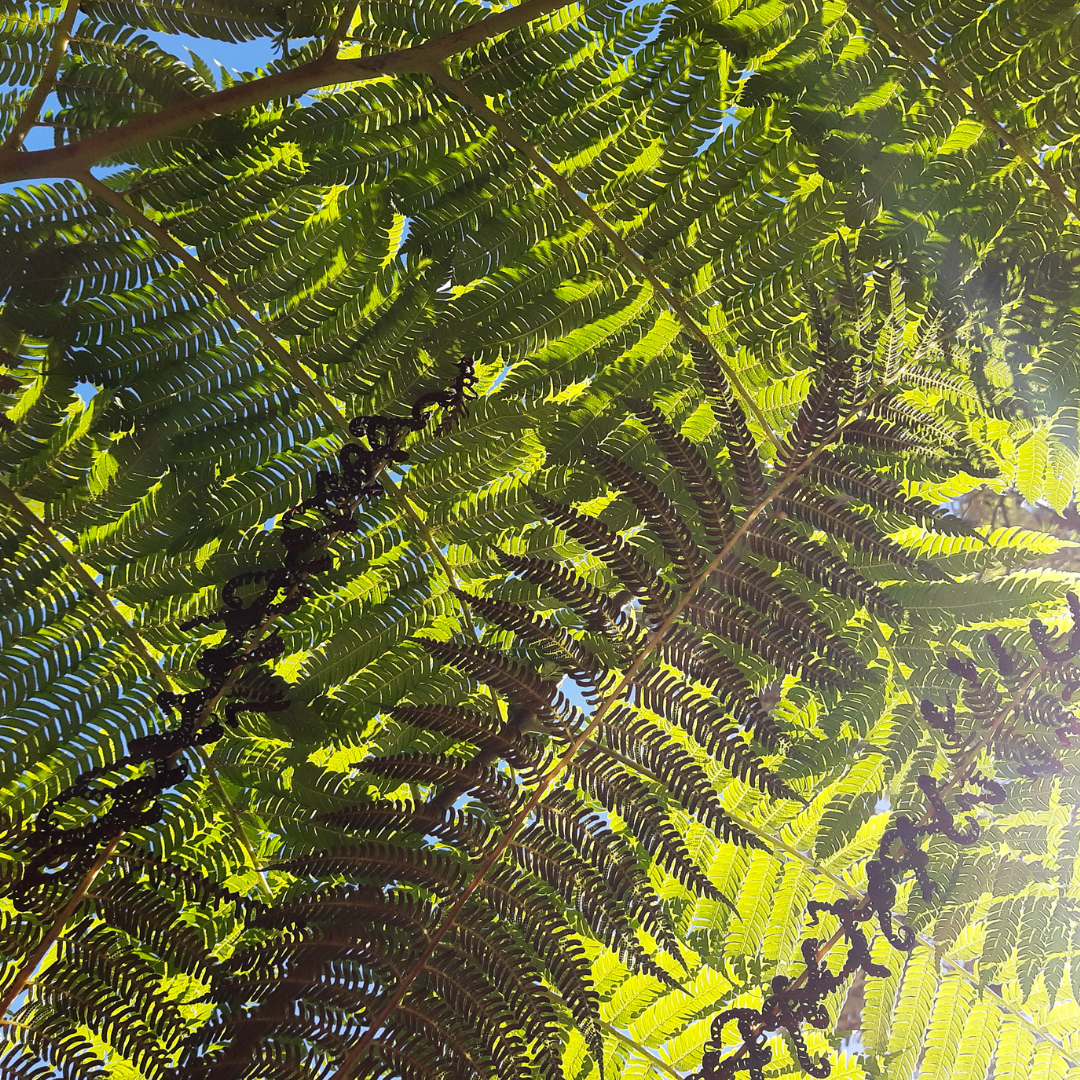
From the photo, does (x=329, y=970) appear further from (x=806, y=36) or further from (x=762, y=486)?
(x=806, y=36)

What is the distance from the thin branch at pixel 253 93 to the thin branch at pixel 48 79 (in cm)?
7

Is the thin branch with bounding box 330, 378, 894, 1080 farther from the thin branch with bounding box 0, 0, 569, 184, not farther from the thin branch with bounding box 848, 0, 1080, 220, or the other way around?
the thin branch with bounding box 0, 0, 569, 184

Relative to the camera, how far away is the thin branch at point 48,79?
4.34ft

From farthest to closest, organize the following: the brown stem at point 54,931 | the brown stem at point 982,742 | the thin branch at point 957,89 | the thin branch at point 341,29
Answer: the brown stem at point 982,742, the thin branch at point 957,89, the thin branch at point 341,29, the brown stem at point 54,931

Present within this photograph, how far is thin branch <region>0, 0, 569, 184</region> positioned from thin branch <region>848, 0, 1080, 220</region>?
0.55 m

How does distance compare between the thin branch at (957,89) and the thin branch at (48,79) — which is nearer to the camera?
the thin branch at (48,79)

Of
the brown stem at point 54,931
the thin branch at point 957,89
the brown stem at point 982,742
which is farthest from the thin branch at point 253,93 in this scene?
the brown stem at point 982,742

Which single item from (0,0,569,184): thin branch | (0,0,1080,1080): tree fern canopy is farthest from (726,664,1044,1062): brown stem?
(0,0,569,184): thin branch

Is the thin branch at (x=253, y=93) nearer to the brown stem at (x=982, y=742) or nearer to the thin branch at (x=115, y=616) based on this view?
the thin branch at (x=115, y=616)

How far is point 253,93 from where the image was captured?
4.37ft

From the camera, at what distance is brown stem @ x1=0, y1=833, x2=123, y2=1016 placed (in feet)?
4.03

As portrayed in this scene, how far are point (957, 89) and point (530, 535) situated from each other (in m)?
1.12

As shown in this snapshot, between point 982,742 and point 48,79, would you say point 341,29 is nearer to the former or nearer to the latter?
point 48,79

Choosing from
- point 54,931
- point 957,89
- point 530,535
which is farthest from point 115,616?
point 957,89
